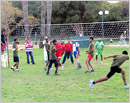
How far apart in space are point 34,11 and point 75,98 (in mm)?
42236

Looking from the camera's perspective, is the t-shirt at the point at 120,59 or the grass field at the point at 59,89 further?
the t-shirt at the point at 120,59

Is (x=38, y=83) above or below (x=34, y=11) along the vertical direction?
below

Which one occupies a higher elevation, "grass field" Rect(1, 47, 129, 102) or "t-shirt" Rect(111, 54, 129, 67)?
"t-shirt" Rect(111, 54, 129, 67)

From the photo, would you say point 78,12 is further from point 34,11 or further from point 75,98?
point 75,98

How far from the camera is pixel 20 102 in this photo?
21.9ft

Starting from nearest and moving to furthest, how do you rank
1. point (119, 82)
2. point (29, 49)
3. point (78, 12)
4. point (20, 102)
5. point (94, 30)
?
point (20, 102) < point (119, 82) < point (29, 49) < point (94, 30) < point (78, 12)

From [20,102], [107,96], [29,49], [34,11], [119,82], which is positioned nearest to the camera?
[20,102]

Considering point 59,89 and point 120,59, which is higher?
point 120,59

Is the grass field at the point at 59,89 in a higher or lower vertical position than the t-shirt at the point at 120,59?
lower

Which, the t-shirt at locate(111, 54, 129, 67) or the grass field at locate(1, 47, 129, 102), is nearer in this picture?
the grass field at locate(1, 47, 129, 102)

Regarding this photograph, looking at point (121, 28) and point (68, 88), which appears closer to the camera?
point (68, 88)

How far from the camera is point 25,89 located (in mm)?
8320

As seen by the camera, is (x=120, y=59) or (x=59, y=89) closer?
(x=120, y=59)

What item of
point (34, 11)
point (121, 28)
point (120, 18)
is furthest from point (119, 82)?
point (34, 11)
